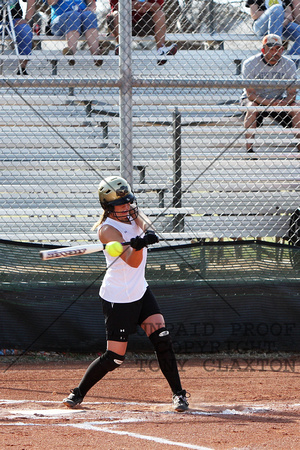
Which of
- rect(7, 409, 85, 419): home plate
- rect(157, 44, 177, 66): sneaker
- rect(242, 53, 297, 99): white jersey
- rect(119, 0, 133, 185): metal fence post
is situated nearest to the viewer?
rect(7, 409, 85, 419): home plate

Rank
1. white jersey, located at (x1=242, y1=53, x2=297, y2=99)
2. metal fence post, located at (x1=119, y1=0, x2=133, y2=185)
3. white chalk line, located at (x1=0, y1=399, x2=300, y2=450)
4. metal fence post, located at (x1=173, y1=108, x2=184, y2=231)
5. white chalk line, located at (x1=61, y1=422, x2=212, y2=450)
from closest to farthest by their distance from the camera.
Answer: white chalk line, located at (x1=61, y1=422, x2=212, y2=450) → white chalk line, located at (x1=0, y1=399, x2=300, y2=450) → metal fence post, located at (x1=119, y1=0, x2=133, y2=185) → metal fence post, located at (x1=173, y1=108, x2=184, y2=231) → white jersey, located at (x1=242, y1=53, x2=297, y2=99)

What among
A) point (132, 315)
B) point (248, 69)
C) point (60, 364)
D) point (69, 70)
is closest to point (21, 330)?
point (60, 364)

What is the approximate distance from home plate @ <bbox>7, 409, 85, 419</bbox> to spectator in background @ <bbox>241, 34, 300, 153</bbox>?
454 centimetres

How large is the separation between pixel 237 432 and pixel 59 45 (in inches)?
323

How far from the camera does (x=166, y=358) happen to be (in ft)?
15.0

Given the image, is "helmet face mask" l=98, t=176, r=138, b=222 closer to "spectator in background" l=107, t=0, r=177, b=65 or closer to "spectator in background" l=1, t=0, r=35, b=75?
"spectator in background" l=107, t=0, r=177, b=65

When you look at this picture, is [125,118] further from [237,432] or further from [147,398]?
[237,432]

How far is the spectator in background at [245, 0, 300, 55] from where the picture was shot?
9.02m

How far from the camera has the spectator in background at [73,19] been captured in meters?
8.77

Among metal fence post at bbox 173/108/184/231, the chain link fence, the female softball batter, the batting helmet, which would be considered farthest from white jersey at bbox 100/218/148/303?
metal fence post at bbox 173/108/184/231

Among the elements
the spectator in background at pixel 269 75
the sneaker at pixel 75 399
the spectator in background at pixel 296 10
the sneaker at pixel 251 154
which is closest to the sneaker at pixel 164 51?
the spectator in background at pixel 269 75

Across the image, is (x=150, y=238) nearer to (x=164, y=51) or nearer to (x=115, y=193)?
(x=115, y=193)

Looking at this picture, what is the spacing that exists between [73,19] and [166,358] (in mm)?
5859

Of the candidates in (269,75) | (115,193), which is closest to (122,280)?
(115,193)
